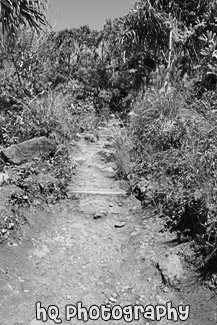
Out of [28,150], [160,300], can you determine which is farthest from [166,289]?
[28,150]

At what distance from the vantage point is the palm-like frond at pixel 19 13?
6.73 m

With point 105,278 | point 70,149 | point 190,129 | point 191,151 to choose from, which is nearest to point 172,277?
point 105,278

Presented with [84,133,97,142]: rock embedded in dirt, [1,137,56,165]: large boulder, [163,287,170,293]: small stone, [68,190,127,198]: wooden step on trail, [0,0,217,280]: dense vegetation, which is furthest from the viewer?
[84,133,97,142]: rock embedded in dirt

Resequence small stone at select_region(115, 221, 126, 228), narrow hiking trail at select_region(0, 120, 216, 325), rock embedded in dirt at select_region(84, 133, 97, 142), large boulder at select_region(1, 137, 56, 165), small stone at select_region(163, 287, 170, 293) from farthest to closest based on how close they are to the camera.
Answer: rock embedded in dirt at select_region(84, 133, 97, 142) → large boulder at select_region(1, 137, 56, 165) → small stone at select_region(115, 221, 126, 228) → small stone at select_region(163, 287, 170, 293) → narrow hiking trail at select_region(0, 120, 216, 325)

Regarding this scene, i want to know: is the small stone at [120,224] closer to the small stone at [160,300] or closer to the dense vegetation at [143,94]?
the dense vegetation at [143,94]

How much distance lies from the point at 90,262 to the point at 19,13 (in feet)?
15.8

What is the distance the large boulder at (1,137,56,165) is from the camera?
6441 mm

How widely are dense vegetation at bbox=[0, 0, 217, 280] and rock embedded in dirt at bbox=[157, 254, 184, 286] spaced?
22 cm

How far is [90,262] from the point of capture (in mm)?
4418

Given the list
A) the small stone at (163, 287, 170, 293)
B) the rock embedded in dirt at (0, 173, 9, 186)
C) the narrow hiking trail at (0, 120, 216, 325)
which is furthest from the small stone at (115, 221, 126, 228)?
the rock embedded in dirt at (0, 173, 9, 186)

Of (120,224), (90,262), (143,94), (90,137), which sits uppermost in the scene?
(143,94)

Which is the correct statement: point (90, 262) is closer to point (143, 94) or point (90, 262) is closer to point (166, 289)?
point (166, 289)

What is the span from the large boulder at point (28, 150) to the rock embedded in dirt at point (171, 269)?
10.7 feet

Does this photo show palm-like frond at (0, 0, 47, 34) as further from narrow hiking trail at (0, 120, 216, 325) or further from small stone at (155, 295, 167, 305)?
small stone at (155, 295, 167, 305)
